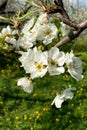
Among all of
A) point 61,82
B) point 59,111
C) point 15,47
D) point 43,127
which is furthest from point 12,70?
point 15,47

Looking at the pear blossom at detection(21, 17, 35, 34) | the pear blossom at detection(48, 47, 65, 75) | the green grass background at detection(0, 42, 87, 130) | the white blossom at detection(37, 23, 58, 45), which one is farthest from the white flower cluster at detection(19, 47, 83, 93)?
the green grass background at detection(0, 42, 87, 130)

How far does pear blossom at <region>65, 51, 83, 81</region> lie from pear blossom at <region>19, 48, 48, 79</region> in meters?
0.12

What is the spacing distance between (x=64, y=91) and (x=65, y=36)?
33 cm

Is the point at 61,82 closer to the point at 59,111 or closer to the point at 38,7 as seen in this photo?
the point at 59,111

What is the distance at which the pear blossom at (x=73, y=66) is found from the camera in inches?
76.8

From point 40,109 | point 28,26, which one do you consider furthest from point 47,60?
point 40,109

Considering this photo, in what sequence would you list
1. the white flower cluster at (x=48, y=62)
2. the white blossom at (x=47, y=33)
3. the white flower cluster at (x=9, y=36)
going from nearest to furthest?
the white flower cluster at (x=48, y=62)
the white blossom at (x=47, y=33)
the white flower cluster at (x=9, y=36)

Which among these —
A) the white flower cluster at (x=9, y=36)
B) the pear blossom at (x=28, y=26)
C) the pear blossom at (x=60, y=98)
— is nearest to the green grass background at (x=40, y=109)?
the white flower cluster at (x=9, y=36)

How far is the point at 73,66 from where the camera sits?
1.99 metres

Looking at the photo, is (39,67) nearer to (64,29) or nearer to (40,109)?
(64,29)

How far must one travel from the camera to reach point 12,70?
1389 cm

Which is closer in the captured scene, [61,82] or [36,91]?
[36,91]

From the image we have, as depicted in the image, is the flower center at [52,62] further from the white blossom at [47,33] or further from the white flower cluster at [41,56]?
the white blossom at [47,33]

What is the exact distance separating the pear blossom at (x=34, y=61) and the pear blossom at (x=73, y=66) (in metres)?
0.12
